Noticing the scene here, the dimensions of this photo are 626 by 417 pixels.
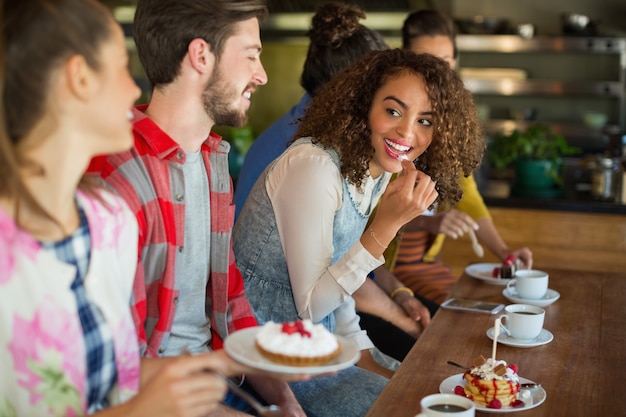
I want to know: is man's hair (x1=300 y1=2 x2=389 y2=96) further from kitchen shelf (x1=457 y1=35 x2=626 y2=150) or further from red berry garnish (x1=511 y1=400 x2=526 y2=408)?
kitchen shelf (x1=457 y1=35 x2=626 y2=150)

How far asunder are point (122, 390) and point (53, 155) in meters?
0.42

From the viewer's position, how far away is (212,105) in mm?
1784

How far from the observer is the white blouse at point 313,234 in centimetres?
207

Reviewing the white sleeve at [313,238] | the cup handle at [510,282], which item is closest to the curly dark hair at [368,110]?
the white sleeve at [313,238]

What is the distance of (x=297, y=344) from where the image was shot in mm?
1369

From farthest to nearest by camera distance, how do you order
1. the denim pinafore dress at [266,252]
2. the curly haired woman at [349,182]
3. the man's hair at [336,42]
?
the man's hair at [336,42]
the denim pinafore dress at [266,252]
the curly haired woman at [349,182]

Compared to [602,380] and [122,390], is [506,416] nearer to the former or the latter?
[602,380]

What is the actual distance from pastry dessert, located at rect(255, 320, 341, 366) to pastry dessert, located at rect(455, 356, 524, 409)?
1.18ft

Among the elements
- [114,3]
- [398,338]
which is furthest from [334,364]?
[114,3]

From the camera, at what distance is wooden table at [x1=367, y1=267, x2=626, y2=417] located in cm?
165

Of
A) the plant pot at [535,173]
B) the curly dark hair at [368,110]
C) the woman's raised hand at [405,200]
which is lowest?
the plant pot at [535,173]

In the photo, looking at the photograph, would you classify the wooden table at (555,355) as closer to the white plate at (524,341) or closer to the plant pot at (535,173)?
the white plate at (524,341)

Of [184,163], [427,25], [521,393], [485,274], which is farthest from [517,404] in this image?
[427,25]

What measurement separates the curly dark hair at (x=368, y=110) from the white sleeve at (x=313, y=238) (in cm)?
12
